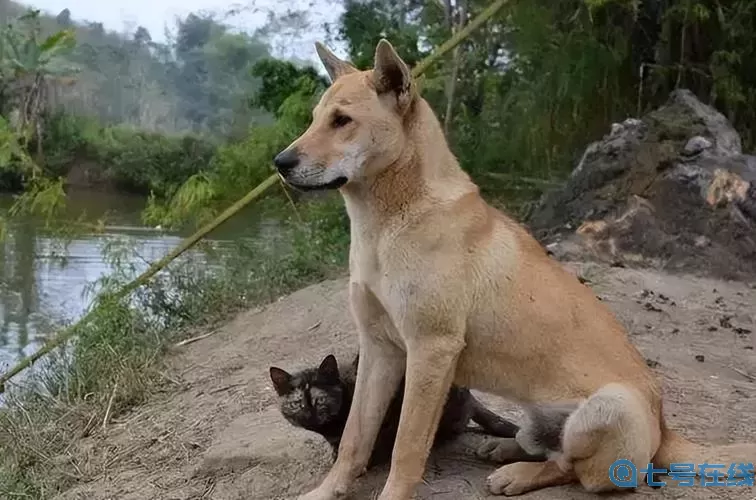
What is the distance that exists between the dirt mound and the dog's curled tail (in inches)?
199

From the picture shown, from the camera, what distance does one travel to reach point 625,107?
37.9 ft

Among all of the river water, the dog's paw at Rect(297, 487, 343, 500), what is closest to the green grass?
the river water

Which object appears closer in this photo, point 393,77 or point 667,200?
point 393,77

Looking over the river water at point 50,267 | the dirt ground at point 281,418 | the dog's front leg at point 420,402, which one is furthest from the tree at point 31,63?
the dog's front leg at point 420,402

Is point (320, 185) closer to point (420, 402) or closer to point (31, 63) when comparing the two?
point (420, 402)

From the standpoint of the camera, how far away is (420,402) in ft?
12.1

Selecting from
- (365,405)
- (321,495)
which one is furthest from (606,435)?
(321,495)

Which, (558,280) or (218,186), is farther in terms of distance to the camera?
(218,186)

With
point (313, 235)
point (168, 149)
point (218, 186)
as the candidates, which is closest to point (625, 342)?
point (218, 186)

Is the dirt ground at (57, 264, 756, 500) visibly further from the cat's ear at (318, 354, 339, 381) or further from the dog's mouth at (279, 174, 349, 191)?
the dog's mouth at (279, 174, 349, 191)

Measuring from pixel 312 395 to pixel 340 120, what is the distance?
1288 mm

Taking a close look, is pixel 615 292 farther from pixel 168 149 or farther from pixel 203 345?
pixel 168 149

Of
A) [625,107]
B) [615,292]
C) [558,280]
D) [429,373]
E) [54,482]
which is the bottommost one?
[54,482]

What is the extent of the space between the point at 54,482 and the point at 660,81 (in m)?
8.25
